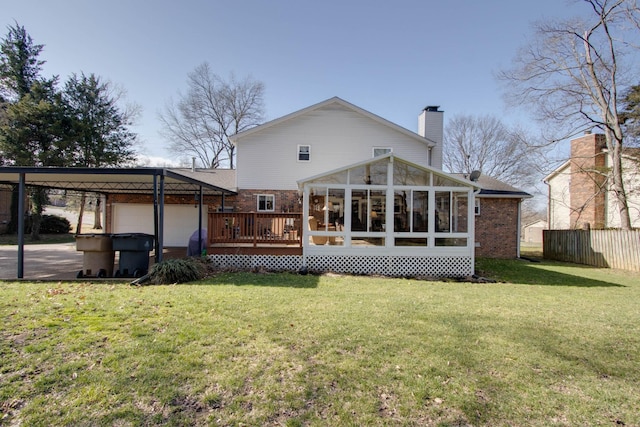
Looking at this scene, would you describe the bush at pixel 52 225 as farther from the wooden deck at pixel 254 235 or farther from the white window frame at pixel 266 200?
the wooden deck at pixel 254 235

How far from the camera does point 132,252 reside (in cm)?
834

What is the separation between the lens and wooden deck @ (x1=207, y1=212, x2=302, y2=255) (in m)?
9.67

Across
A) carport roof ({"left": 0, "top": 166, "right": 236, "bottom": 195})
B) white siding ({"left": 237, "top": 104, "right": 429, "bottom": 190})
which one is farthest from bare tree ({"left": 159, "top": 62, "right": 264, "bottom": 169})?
white siding ({"left": 237, "top": 104, "right": 429, "bottom": 190})

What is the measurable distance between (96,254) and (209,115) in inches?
973

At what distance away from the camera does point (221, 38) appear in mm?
15266

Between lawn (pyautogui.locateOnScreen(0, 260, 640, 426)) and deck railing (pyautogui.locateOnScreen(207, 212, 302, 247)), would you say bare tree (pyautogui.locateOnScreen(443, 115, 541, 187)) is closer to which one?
deck railing (pyautogui.locateOnScreen(207, 212, 302, 247))

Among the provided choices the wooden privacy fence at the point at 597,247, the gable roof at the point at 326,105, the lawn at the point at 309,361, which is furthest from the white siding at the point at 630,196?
the lawn at the point at 309,361

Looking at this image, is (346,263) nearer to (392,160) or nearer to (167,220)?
(392,160)

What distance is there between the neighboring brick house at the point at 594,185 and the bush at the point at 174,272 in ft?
55.3

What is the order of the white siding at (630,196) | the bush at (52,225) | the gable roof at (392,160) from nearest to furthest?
the gable roof at (392,160) < the white siding at (630,196) < the bush at (52,225)

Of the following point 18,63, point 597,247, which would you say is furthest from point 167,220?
point 597,247

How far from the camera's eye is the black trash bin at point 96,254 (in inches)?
317

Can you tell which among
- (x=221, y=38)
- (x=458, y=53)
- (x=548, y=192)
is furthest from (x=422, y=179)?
(x=548, y=192)

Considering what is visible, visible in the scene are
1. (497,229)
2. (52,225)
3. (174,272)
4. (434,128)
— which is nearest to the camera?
(174,272)
